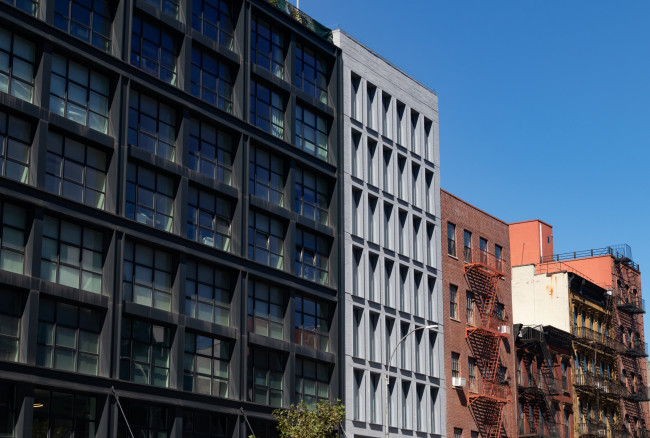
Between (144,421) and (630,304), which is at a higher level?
(630,304)

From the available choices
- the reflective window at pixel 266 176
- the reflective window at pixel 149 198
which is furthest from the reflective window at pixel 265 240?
the reflective window at pixel 149 198

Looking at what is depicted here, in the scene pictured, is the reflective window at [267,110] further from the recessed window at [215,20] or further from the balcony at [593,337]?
the balcony at [593,337]

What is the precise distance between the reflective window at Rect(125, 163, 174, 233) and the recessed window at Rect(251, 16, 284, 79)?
1126 cm

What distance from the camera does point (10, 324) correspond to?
141 feet

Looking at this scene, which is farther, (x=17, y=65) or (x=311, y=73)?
(x=311, y=73)

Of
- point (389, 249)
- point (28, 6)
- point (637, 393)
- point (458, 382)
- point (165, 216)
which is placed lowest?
point (458, 382)

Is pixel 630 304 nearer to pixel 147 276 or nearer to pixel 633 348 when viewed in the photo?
pixel 633 348

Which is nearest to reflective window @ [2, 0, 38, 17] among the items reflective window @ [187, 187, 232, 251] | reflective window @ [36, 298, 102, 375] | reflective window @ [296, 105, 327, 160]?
reflective window @ [187, 187, 232, 251]

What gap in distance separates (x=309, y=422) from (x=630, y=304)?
2272 inches

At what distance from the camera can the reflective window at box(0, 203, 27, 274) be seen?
43.6 meters

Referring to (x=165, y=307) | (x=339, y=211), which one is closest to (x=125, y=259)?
(x=165, y=307)

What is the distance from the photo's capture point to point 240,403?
176 ft

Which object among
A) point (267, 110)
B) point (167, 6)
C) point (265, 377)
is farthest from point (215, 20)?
point (265, 377)

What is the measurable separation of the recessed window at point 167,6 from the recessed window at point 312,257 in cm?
1452
